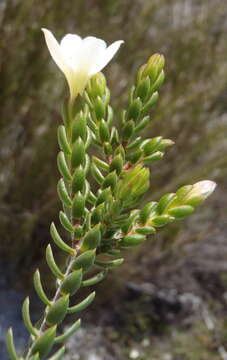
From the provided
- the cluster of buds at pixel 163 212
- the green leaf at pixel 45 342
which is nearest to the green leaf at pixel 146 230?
the cluster of buds at pixel 163 212

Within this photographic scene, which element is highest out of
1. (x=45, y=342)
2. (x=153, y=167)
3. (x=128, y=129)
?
(x=128, y=129)

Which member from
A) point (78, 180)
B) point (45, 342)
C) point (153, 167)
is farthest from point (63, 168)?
point (153, 167)

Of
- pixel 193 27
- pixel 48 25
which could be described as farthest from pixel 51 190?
pixel 193 27

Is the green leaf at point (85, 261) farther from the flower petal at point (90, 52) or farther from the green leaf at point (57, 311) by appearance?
the flower petal at point (90, 52)

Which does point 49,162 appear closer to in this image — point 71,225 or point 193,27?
point 193,27

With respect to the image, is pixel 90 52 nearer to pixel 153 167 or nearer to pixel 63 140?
pixel 63 140

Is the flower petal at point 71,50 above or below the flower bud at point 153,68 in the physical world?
above

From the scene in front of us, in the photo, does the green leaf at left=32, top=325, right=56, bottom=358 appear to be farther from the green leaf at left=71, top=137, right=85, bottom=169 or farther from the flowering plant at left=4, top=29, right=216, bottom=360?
the green leaf at left=71, top=137, right=85, bottom=169

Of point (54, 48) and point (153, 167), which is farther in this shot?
point (153, 167)
